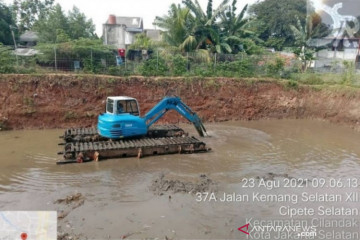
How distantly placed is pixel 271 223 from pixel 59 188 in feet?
19.2

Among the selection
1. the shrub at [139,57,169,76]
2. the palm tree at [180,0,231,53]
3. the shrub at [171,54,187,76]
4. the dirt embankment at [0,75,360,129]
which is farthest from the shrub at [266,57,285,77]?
the shrub at [139,57,169,76]

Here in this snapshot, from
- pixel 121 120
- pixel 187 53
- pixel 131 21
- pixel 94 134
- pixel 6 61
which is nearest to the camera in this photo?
pixel 121 120

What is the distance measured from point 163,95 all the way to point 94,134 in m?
6.95

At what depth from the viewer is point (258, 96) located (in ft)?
67.6

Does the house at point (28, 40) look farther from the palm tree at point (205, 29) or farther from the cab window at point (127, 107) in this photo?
the cab window at point (127, 107)

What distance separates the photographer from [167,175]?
9969 millimetres

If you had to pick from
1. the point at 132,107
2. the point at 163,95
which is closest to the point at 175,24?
the point at 163,95

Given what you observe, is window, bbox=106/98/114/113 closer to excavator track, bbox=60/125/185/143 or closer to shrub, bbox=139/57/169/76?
excavator track, bbox=60/125/185/143

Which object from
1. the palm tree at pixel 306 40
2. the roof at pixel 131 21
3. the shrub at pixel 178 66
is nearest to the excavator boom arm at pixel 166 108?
the shrub at pixel 178 66

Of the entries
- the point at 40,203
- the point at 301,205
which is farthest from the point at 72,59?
the point at 301,205

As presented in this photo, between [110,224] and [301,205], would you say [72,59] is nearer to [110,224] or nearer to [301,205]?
[110,224]

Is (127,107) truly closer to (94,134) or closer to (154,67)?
(94,134)

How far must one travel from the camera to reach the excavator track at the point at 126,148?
10.8m

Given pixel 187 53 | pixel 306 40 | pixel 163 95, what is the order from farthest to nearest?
pixel 306 40 < pixel 187 53 < pixel 163 95
